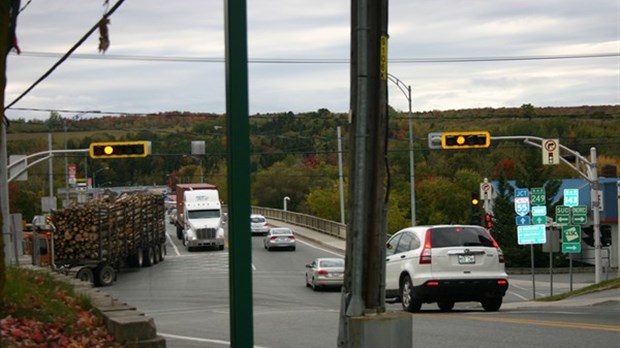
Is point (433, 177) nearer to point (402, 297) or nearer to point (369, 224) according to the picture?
point (402, 297)

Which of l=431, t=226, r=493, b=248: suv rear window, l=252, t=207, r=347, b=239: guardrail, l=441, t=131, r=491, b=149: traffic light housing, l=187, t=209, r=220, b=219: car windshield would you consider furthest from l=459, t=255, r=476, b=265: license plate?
l=252, t=207, r=347, b=239: guardrail

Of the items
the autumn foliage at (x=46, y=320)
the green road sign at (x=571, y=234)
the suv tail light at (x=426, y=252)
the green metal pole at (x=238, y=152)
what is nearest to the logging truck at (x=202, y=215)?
the green road sign at (x=571, y=234)

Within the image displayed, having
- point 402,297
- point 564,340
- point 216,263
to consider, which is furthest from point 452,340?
point 216,263

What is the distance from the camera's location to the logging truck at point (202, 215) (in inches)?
2028

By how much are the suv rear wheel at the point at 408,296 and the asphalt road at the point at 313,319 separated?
0.40 meters

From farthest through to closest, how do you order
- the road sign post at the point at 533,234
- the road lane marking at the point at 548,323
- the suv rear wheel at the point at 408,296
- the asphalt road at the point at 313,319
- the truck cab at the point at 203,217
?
the truck cab at the point at 203,217, the road sign post at the point at 533,234, the suv rear wheel at the point at 408,296, the road lane marking at the point at 548,323, the asphalt road at the point at 313,319

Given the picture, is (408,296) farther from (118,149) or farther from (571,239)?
(118,149)

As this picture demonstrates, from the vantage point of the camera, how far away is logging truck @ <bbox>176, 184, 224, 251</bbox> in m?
51.5

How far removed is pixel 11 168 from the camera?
32.1m

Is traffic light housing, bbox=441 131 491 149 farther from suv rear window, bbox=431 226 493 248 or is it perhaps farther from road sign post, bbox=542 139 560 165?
suv rear window, bbox=431 226 493 248

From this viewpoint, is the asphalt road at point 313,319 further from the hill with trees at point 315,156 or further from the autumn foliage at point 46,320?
the hill with trees at point 315,156

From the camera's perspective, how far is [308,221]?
259 ft

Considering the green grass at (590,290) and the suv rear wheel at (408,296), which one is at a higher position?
the suv rear wheel at (408,296)

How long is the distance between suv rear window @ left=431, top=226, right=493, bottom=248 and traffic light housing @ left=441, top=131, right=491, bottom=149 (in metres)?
11.9
